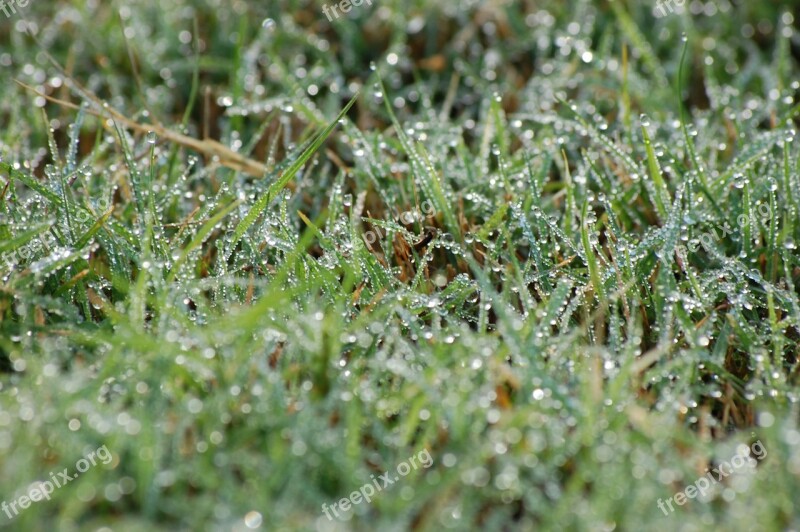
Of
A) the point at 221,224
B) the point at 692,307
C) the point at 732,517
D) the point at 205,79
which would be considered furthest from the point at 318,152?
the point at 732,517

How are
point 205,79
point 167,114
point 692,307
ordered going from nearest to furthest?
point 692,307 → point 167,114 → point 205,79

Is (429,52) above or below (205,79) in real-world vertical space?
above

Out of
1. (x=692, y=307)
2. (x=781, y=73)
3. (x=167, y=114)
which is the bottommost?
(x=167, y=114)

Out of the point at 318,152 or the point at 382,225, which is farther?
the point at 318,152

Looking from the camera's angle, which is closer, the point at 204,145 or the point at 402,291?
the point at 402,291

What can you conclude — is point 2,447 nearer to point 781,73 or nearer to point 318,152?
point 318,152

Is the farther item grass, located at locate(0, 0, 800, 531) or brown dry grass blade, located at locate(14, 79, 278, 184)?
brown dry grass blade, located at locate(14, 79, 278, 184)

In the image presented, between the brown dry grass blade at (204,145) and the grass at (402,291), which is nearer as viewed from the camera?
the grass at (402,291)

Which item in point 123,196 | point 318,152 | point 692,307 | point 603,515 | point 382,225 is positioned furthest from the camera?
point 318,152
